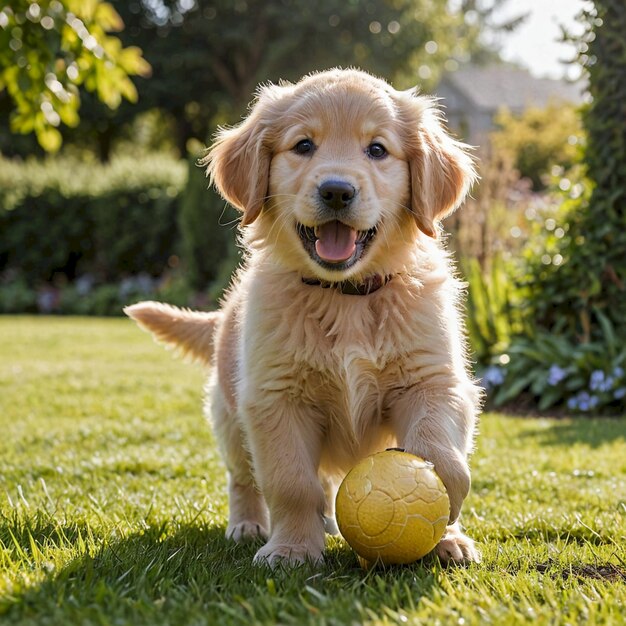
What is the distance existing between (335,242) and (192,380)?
5.19m

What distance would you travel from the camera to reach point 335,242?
123 inches

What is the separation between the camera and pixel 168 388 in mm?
7449

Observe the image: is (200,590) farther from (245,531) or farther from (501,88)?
(501,88)

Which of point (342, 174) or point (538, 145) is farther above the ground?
point (538, 145)

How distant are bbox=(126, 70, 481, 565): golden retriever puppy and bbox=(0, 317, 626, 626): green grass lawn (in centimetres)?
29

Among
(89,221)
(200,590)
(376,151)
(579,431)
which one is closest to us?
(200,590)

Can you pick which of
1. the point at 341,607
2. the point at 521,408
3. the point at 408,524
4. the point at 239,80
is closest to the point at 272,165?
the point at 408,524

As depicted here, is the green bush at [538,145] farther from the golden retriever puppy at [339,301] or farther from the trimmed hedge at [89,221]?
the golden retriever puppy at [339,301]

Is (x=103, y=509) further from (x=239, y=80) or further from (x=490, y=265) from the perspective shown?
(x=239, y=80)

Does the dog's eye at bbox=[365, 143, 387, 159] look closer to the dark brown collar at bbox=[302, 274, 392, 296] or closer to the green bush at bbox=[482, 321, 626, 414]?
the dark brown collar at bbox=[302, 274, 392, 296]

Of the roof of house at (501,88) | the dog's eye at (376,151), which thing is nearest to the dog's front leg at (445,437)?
the dog's eye at (376,151)

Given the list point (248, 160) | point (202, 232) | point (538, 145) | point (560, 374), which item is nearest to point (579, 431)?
point (560, 374)

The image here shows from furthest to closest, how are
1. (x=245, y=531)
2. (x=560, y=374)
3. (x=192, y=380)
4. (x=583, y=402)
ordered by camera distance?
(x=192, y=380) → (x=560, y=374) → (x=583, y=402) → (x=245, y=531)

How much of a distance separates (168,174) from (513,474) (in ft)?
45.0
